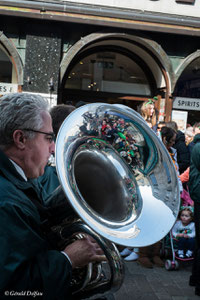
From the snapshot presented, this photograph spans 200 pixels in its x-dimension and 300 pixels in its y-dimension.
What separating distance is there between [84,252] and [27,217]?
328 millimetres

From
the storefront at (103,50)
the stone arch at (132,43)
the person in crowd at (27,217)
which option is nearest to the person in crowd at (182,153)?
the storefront at (103,50)

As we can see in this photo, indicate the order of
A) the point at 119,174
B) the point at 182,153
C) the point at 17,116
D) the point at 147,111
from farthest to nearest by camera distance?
1. the point at 182,153
2. the point at 147,111
3. the point at 119,174
4. the point at 17,116

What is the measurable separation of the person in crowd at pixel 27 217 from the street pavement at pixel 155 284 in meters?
2.00

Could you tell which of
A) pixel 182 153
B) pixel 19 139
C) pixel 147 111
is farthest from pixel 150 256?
pixel 19 139

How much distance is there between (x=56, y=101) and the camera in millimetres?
6836

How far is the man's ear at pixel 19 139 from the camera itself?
135cm

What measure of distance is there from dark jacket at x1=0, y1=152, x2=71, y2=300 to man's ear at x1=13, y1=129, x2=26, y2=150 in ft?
0.31

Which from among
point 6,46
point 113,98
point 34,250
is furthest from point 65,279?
point 113,98

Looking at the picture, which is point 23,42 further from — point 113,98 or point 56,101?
point 113,98

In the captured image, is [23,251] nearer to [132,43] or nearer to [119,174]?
[119,174]

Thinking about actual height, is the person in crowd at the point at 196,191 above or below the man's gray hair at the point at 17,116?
below

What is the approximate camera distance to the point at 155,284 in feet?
11.6

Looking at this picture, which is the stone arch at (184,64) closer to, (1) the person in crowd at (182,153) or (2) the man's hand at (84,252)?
(1) the person in crowd at (182,153)

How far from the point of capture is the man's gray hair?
1.34m
